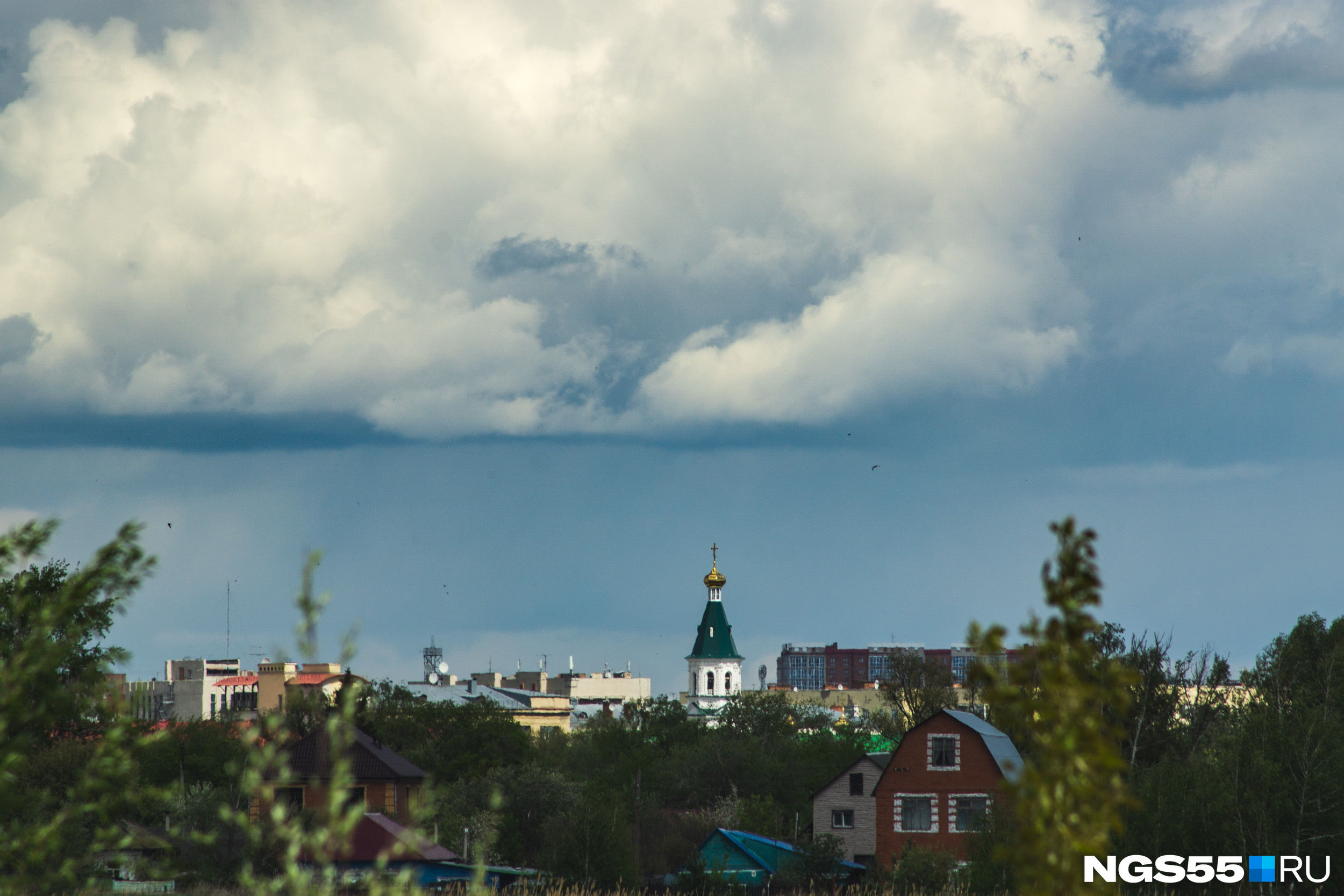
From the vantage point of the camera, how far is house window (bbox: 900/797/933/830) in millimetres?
57156

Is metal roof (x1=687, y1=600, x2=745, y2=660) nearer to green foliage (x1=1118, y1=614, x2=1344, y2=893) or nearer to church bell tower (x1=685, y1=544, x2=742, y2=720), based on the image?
church bell tower (x1=685, y1=544, x2=742, y2=720)

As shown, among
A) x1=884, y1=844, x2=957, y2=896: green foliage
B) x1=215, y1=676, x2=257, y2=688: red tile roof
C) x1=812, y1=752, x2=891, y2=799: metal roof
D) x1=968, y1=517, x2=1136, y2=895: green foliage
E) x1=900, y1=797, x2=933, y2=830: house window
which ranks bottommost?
x1=884, y1=844, x2=957, y2=896: green foliage

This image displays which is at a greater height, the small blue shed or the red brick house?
the red brick house

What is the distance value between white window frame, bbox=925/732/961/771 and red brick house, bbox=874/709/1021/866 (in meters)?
0.02

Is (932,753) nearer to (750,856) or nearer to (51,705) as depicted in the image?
(750,856)

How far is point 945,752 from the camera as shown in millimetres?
57250

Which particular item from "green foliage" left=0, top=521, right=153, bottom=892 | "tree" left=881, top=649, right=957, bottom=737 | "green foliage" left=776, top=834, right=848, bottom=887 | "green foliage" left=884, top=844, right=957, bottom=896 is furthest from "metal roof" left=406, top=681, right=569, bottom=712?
"green foliage" left=0, top=521, right=153, bottom=892

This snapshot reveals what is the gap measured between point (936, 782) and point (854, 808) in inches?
329

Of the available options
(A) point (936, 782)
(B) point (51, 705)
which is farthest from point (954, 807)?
(B) point (51, 705)

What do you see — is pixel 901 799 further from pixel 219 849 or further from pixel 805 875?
pixel 219 849

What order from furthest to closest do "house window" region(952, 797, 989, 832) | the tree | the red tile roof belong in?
the red tile roof < the tree < "house window" region(952, 797, 989, 832)

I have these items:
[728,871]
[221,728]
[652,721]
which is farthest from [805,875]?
[652,721]

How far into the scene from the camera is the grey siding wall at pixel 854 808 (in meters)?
63.7

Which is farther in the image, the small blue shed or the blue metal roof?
the blue metal roof
